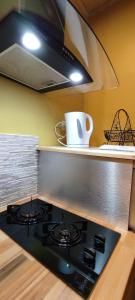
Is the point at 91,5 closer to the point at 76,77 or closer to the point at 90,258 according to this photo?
the point at 76,77

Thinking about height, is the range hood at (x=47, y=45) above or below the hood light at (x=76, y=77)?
above

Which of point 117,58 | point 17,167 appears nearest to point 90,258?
point 17,167

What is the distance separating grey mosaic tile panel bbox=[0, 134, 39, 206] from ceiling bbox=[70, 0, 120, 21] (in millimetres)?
1010

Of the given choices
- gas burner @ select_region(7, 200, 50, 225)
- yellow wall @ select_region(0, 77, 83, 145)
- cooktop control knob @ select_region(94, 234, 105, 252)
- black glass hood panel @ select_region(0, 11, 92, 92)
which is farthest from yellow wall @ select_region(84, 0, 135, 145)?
cooktop control knob @ select_region(94, 234, 105, 252)

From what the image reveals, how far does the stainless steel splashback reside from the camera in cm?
66

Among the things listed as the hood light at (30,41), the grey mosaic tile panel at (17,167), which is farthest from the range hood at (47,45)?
the grey mosaic tile panel at (17,167)

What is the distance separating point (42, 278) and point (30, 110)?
81 centimetres

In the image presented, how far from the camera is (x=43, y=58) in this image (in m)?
0.63

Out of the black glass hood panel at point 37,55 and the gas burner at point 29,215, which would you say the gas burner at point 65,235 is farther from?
the black glass hood panel at point 37,55

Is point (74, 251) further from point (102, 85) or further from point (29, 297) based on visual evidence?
point (102, 85)

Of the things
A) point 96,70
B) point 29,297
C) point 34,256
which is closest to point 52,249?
point 34,256

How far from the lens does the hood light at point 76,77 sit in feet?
2.50

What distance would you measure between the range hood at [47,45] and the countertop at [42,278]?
66 cm

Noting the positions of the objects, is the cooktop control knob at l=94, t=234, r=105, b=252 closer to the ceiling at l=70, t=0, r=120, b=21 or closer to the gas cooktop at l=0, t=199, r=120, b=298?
the gas cooktop at l=0, t=199, r=120, b=298
